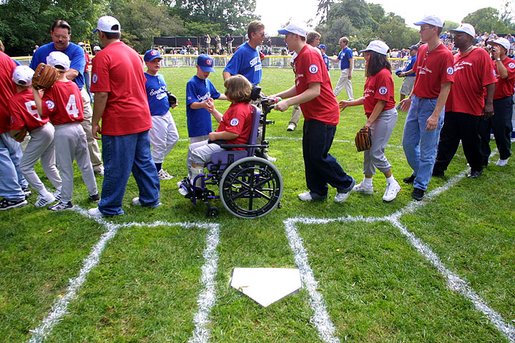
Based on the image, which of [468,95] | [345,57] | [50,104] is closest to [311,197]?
[468,95]

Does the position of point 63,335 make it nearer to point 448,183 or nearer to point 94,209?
point 94,209

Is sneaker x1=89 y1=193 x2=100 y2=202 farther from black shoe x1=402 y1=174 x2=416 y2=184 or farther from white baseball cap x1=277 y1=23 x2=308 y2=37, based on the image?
black shoe x1=402 y1=174 x2=416 y2=184

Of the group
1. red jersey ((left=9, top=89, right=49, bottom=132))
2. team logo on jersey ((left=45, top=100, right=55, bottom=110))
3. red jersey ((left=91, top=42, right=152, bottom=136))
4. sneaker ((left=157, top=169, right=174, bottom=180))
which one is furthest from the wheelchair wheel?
red jersey ((left=9, top=89, right=49, bottom=132))

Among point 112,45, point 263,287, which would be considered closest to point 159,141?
point 112,45

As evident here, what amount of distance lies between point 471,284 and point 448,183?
277cm

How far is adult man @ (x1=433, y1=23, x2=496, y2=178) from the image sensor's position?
5352 mm

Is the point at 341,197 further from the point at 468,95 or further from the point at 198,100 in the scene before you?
the point at 468,95

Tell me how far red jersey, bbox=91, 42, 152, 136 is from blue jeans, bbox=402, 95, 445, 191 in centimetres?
344

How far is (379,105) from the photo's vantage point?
464 centimetres

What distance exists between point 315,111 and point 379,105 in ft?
2.66

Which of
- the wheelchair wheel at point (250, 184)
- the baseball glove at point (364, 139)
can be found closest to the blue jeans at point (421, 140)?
the baseball glove at point (364, 139)

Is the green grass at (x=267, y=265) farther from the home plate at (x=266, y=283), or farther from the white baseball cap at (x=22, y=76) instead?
the white baseball cap at (x=22, y=76)

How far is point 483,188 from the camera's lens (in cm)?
552

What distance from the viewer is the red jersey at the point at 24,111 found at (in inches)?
175
